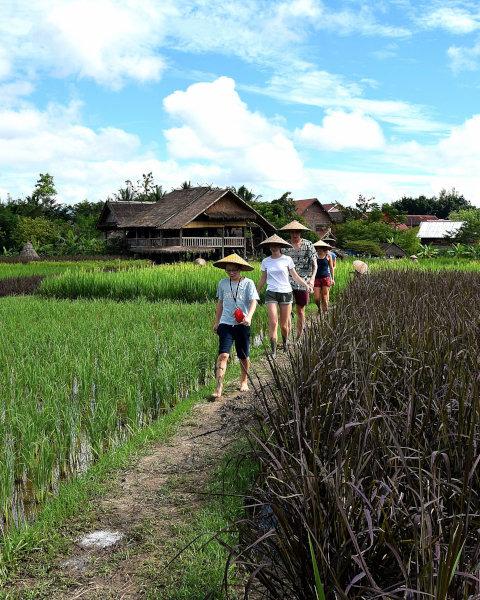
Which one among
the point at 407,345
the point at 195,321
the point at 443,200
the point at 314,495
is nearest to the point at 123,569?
the point at 314,495

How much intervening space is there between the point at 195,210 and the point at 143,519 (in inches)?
963

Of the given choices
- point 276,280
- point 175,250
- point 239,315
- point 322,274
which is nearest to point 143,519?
point 239,315

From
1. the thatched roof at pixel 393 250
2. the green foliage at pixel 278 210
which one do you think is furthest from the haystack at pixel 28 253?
the thatched roof at pixel 393 250

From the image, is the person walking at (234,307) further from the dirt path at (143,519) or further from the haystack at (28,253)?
the haystack at (28,253)

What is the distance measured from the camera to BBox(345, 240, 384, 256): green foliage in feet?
108

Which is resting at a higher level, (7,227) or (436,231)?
(7,227)

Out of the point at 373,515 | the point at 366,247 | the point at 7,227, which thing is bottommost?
the point at 373,515

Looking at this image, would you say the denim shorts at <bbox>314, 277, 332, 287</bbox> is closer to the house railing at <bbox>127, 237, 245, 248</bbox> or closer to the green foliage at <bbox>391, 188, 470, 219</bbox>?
the house railing at <bbox>127, 237, 245, 248</bbox>

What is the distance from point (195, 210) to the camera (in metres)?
26.7

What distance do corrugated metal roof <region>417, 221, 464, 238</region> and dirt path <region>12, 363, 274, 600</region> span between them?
45891 mm

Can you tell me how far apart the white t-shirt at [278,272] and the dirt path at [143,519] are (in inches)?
76.0

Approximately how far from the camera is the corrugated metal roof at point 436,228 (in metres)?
46.8

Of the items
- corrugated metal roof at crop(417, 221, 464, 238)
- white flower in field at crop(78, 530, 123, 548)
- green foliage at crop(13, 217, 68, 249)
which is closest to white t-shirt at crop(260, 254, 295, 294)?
white flower in field at crop(78, 530, 123, 548)

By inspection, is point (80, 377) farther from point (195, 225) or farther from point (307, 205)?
point (307, 205)
